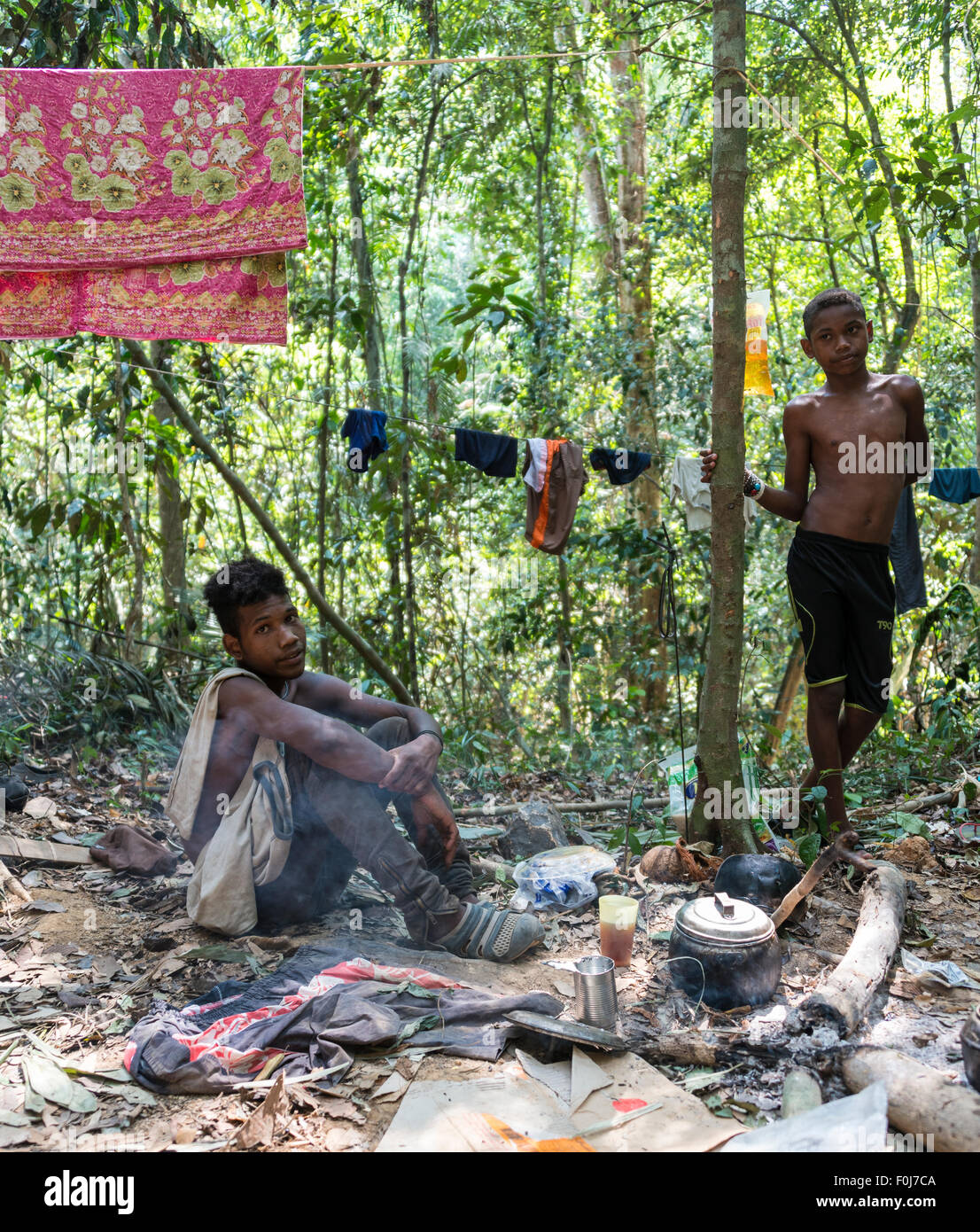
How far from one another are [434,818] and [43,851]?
185 cm

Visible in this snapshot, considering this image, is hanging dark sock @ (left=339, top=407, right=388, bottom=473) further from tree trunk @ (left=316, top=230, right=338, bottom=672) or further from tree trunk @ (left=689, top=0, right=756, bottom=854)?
tree trunk @ (left=689, top=0, right=756, bottom=854)

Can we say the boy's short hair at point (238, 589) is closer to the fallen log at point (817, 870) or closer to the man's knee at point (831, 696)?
the fallen log at point (817, 870)

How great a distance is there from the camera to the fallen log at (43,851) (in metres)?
3.78

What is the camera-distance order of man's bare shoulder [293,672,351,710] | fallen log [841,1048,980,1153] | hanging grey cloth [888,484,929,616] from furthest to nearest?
hanging grey cloth [888,484,929,616] < man's bare shoulder [293,672,351,710] < fallen log [841,1048,980,1153]

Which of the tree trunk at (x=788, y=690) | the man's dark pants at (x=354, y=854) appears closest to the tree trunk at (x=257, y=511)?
the man's dark pants at (x=354, y=854)

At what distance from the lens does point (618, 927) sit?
9.55 ft

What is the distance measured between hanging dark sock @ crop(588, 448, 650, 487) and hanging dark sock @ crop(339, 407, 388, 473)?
1.12m

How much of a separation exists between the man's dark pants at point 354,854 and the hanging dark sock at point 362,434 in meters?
2.08

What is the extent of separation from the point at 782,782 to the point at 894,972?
2.04 m

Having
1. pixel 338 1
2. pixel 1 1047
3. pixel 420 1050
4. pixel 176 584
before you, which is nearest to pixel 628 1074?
pixel 420 1050

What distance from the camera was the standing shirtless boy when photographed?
11.9 ft

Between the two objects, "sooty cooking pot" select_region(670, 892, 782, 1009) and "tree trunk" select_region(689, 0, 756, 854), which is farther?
"tree trunk" select_region(689, 0, 756, 854)

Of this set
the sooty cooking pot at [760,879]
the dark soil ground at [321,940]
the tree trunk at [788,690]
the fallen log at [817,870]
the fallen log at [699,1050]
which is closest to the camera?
the dark soil ground at [321,940]

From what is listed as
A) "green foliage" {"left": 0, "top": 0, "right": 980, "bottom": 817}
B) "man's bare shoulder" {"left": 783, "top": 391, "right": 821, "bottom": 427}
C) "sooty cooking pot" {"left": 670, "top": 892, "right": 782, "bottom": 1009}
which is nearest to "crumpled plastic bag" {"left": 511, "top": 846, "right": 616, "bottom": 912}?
"sooty cooking pot" {"left": 670, "top": 892, "right": 782, "bottom": 1009}
